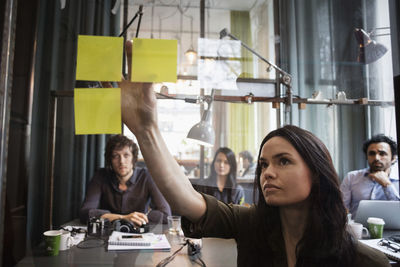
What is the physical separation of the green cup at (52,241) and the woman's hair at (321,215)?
0.52 metres

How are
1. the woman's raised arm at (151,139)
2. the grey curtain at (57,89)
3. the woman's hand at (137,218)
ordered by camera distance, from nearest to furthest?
the woman's raised arm at (151,139)
the grey curtain at (57,89)
the woman's hand at (137,218)

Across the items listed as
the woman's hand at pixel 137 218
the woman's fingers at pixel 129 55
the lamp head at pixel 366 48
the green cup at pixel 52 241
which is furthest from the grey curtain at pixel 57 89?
the lamp head at pixel 366 48

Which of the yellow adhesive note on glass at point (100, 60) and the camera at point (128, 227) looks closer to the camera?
the yellow adhesive note on glass at point (100, 60)

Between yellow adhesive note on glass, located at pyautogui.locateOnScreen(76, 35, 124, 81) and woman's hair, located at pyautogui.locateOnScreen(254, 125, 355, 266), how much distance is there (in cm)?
34

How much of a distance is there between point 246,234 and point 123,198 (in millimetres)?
482

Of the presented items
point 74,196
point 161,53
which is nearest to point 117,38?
point 161,53

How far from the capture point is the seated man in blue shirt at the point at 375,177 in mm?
707

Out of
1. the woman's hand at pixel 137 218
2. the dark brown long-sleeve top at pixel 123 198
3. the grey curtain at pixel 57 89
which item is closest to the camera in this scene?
the grey curtain at pixel 57 89

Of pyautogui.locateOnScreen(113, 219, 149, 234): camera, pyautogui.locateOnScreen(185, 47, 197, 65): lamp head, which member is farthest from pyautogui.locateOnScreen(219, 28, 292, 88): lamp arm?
pyautogui.locateOnScreen(113, 219, 149, 234): camera

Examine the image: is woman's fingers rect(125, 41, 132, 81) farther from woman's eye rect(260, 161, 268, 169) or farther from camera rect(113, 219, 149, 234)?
camera rect(113, 219, 149, 234)

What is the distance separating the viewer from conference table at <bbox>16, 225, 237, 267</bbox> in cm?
65

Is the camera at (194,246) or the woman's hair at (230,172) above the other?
the woman's hair at (230,172)

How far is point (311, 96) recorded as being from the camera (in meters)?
0.75

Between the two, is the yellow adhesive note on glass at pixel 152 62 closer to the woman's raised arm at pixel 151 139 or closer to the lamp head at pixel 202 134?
the woman's raised arm at pixel 151 139
